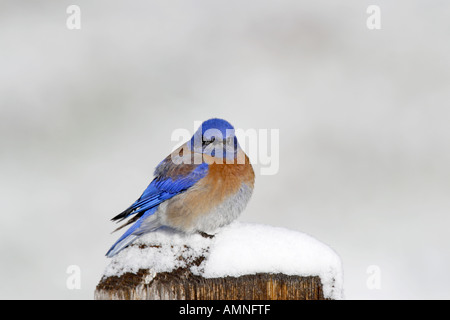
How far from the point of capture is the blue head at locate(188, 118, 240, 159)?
464 centimetres

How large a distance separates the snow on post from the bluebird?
69cm

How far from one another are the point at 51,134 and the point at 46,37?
9.21 feet

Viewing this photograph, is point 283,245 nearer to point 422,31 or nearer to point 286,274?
point 286,274

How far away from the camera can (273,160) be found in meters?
9.10

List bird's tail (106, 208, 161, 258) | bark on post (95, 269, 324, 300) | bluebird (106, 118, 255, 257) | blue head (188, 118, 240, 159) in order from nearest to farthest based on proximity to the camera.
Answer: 1. bark on post (95, 269, 324, 300)
2. bird's tail (106, 208, 161, 258)
3. bluebird (106, 118, 255, 257)
4. blue head (188, 118, 240, 159)

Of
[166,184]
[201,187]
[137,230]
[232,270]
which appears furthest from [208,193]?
[232,270]

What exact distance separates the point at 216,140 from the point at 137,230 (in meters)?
0.90

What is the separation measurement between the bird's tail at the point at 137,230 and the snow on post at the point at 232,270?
0.43ft

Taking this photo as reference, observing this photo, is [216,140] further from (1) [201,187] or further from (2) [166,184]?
(2) [166,184]

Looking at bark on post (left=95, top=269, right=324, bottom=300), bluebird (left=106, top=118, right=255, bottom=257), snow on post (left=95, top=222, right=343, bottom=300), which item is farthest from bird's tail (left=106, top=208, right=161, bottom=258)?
bark on post (left=95, top=269, right=324, bottom=300)

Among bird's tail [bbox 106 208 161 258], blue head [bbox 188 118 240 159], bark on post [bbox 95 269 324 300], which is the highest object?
blue head [bbox 188 118 240 159]

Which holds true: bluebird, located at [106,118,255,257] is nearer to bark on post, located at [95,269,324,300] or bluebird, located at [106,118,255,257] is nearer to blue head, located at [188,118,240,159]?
blue head, located at [188,118,240,159]

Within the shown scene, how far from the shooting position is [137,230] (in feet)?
13.7
